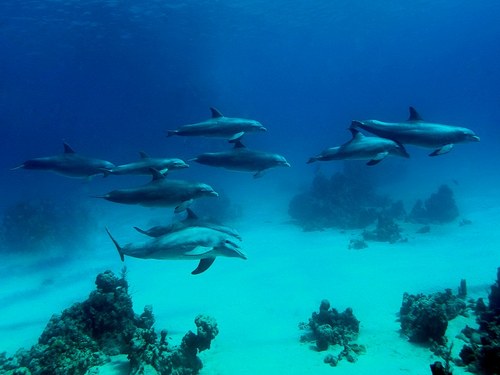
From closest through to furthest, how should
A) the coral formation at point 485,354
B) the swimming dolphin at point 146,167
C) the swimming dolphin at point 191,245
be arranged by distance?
the coral formation at point 485,354 → the swimming dolphin at point 191,245 → the swimming dolphin at point 146,167

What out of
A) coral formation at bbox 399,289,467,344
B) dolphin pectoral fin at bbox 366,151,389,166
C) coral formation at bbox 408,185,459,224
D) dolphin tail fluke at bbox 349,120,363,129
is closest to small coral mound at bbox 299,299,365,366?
coral formation at bbox 399,289,467,344

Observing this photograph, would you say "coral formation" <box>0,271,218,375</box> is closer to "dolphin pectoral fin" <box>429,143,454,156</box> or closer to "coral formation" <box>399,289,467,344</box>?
"coral formation" <box>399,289,467,344</box>

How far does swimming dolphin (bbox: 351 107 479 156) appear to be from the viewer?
26.0 feet

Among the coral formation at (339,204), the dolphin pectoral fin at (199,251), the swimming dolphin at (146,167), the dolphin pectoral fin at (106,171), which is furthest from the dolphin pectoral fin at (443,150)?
the coral formation at (339,204)

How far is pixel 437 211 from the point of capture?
75.0ft

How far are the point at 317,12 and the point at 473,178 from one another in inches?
1314

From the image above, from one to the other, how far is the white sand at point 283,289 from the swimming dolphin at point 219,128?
5.35 metres

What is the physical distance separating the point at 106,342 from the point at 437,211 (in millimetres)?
21857

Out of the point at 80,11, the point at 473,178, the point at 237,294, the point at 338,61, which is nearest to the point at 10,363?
the point at 237,294

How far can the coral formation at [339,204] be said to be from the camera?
71.9ft

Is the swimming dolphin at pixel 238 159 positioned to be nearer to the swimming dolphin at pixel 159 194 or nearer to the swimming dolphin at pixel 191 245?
the swimming dolphin at pixel 159 194

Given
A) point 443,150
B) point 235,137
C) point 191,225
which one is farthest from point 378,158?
point 191,225

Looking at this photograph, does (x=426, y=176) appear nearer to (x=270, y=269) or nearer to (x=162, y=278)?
(x=270, y=269)

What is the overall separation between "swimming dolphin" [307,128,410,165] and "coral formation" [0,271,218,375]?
4.80 meters
